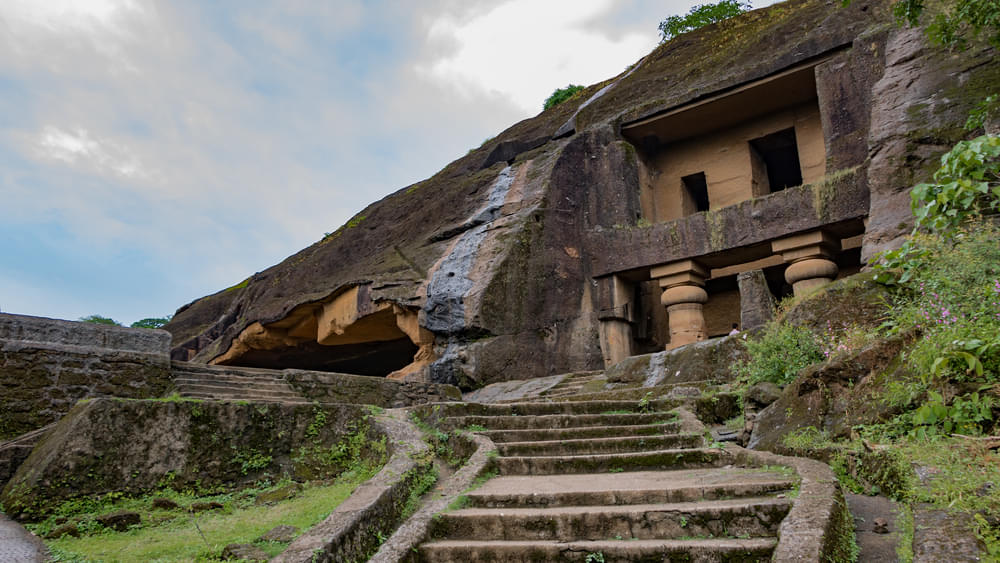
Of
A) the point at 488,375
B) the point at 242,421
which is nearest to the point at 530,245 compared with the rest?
the point at 488,375

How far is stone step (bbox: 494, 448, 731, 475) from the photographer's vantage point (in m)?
4.87

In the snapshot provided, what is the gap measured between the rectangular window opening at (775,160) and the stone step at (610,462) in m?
11.0

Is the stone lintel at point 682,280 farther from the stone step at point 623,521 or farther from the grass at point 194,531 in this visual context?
the stone step at point 623,521

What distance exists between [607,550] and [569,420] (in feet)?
10.2

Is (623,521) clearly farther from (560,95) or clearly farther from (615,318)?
(560,95)

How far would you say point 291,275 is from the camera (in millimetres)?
18172

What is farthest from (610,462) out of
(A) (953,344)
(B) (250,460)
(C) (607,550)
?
(B) (250,460)

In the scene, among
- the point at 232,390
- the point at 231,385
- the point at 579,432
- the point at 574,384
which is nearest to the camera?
the point at 579,432

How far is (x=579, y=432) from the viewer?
589 cm

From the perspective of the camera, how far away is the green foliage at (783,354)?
626cm

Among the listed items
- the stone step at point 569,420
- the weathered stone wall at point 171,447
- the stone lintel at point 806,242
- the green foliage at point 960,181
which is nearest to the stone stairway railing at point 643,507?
the stone step at point 569,420

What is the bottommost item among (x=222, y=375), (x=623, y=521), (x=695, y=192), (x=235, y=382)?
(x=623, y=521)

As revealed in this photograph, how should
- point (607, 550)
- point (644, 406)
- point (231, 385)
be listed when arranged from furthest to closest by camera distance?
point (231, 385), point (644, 406), point (607, 550)

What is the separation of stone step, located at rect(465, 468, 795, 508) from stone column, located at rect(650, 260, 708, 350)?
8.47 m
